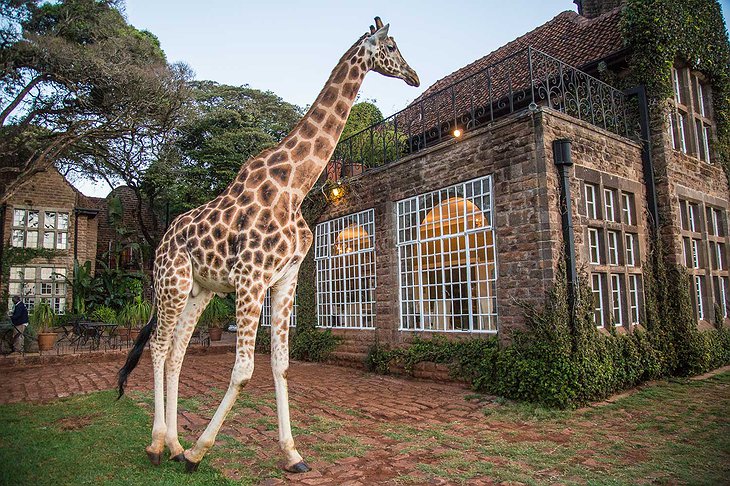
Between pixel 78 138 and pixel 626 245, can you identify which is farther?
pixel 78 138

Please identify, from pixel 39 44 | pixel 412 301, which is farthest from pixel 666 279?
pixel 39 44

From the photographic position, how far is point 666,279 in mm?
9164

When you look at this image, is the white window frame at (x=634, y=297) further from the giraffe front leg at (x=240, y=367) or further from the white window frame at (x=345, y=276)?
the giraffe front leg at (x=240, y=367)

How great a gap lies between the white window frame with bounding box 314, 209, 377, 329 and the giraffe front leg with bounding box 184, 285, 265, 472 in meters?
6.55

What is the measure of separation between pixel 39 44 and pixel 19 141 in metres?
3.40

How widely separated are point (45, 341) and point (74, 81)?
759 cm

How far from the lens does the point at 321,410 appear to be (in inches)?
260

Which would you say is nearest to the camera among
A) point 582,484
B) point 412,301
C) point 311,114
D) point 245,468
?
point 582,484

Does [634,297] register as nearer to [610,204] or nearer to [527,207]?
[610,204]

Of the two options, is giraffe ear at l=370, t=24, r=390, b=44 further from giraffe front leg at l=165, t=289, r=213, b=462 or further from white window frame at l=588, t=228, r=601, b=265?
white window frame at l=588, t=228, r=601, b=265

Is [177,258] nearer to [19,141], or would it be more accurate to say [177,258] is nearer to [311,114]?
[311,114]

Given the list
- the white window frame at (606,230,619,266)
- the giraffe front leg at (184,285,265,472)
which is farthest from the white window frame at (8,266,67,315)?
the white window frame at (606,230,619,266)

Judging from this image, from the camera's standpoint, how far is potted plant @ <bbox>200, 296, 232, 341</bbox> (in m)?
16.2

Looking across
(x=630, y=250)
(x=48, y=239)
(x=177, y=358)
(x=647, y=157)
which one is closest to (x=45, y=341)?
(x=48, y=239)
